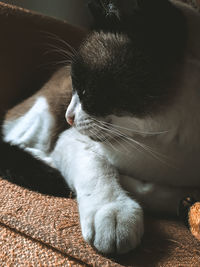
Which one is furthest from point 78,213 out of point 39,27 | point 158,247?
point 39,27

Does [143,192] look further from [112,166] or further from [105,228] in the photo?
[105,228]

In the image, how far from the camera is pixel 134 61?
2.32ft

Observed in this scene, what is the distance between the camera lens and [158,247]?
671 mm

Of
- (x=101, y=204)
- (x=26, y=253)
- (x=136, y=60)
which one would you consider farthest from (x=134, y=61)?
(x=26, y=253)

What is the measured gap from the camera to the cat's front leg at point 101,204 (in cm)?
65

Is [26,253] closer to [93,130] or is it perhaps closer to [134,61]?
[93,130]

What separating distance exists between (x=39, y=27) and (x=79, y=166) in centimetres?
72

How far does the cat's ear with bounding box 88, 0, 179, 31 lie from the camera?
0.69 meters

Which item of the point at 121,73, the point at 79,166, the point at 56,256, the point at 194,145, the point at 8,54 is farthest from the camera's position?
the point at 8,54

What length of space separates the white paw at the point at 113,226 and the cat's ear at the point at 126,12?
45cm

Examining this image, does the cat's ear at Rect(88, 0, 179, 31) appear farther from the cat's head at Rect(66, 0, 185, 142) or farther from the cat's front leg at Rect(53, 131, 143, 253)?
the cat's front leg at Rect(53, 131, 143, 253)

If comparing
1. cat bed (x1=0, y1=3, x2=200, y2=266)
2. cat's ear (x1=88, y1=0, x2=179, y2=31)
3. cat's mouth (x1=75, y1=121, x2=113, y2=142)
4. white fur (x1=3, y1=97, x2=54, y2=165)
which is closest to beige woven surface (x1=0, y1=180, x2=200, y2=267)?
cat bed (x1=0, y1=3, x2=200, y2=266)

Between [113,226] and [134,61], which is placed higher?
[134,61]

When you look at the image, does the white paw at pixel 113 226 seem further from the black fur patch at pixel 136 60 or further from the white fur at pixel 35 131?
the white fur at pixel 35 131
